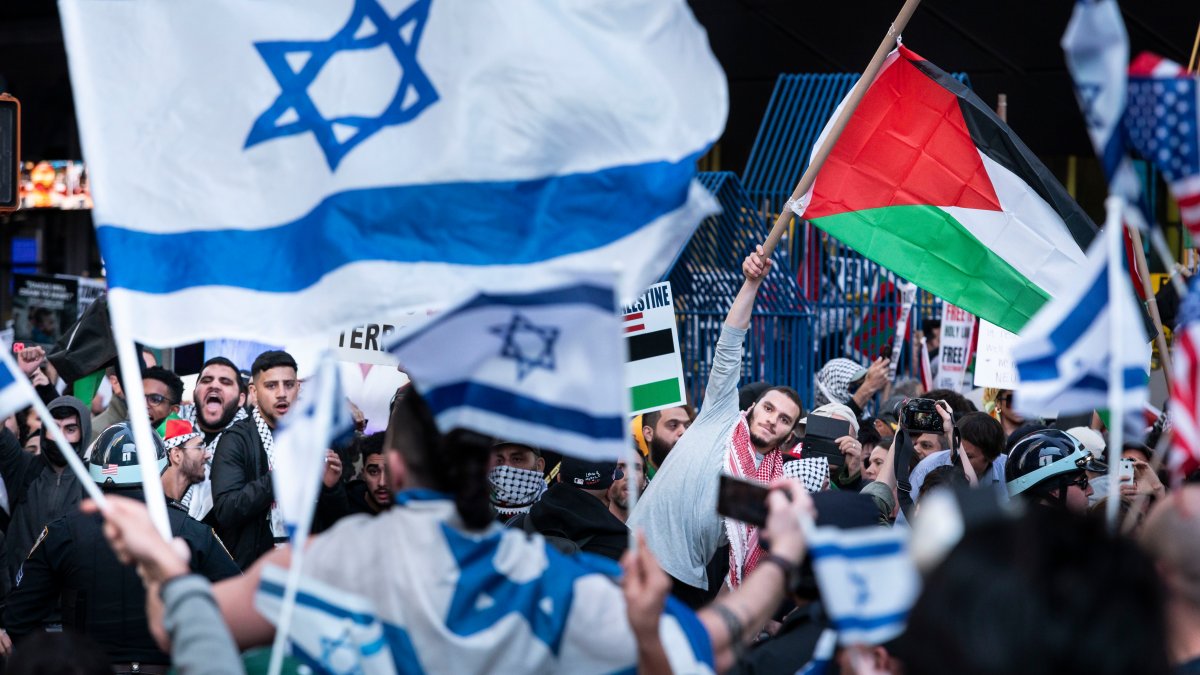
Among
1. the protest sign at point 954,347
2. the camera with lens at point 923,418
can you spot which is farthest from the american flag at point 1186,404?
the protest sign at point 954,347

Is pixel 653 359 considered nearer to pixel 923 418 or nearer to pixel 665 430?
pixel 665 430

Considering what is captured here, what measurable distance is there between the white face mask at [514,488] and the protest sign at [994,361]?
365 centimetres

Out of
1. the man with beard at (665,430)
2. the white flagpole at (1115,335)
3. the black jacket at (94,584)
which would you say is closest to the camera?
the white flagpole at (1115,335)

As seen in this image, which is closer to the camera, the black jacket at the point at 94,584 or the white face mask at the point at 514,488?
the black jacket at the point at 94,584

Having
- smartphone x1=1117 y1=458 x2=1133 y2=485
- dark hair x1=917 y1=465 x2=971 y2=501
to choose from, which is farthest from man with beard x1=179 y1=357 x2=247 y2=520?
smartphone x1=1117 y1=458 x2=1133 y2=485

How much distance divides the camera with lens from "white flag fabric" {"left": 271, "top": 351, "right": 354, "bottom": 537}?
14.8 feet

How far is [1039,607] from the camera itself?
1.85 metres

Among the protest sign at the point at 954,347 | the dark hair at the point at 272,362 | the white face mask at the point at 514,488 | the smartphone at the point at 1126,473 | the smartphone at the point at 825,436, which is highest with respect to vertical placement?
the dark hair at the point at 272,362

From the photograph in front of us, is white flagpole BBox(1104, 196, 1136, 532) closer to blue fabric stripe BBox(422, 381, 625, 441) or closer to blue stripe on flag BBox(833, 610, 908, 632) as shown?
blue stripe on flag BBox(833, 610, 908, 632)

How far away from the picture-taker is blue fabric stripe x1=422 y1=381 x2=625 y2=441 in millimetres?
3238

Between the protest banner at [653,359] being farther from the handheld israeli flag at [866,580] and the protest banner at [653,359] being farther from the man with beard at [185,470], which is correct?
the handheld israeli flag at [866,580]

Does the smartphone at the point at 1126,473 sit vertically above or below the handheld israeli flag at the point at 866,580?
below

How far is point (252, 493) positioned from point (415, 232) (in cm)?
277

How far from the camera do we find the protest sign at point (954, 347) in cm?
1108
